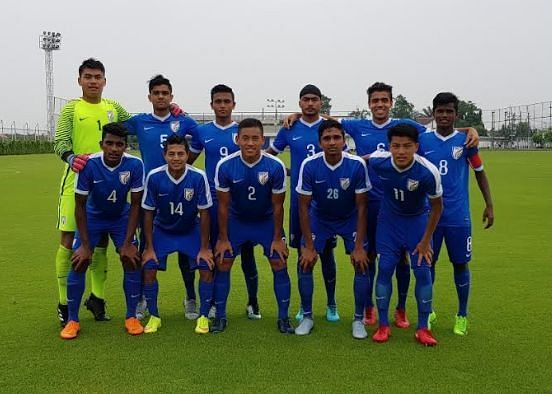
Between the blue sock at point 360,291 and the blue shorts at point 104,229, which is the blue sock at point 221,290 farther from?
the blue sock at point 360,291

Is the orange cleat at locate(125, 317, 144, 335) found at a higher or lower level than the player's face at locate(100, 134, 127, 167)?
lower

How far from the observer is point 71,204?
16.9ft

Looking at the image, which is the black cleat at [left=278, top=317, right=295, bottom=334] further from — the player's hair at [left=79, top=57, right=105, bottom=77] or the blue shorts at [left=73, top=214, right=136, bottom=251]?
the player's hair at [left=79, top=57, right=105, bottom=77]

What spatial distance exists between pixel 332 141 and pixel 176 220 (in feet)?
5.08

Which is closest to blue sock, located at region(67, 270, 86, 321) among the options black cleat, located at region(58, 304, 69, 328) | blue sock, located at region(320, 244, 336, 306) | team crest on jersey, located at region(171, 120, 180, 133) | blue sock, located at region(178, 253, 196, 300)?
black cleat, located at region(58, 304, 69, 328)

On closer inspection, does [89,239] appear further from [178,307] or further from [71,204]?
[178,307]

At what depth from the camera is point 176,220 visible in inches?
199

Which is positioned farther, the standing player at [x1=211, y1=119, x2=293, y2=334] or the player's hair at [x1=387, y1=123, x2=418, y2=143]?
the standing player at [x1=211, y1=119, x2=293, y2=334]

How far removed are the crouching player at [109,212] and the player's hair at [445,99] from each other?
265 cm

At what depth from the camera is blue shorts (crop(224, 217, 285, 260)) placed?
5.10m

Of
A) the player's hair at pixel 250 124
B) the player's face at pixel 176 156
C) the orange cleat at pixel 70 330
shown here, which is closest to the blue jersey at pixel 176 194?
the player's face at pixel 176 156

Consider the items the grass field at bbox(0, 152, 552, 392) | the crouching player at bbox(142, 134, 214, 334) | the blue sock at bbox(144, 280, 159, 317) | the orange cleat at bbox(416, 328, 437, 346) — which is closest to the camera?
the grass field at bbox(0, 152, 552, 392)

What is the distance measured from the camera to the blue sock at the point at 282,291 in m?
5.00

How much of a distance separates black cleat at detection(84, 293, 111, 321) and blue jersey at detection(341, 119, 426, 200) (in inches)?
108
